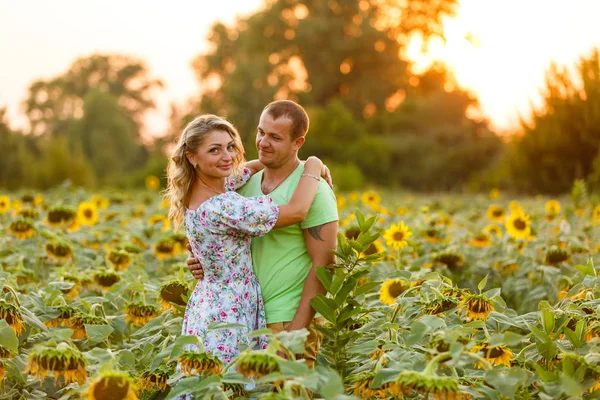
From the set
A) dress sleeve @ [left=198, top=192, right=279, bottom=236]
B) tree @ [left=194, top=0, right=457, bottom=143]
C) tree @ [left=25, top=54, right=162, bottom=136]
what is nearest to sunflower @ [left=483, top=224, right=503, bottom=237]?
dress sleeve @ [left=198, top=192, right=279, bottom=236]

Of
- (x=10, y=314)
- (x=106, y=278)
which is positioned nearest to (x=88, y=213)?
(x=106, y=278)

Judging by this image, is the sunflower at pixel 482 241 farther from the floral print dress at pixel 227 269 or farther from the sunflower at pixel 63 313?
the sunflower at pixel 63 313

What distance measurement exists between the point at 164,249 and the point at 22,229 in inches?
32.9

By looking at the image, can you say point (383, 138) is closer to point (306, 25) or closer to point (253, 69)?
point (253, 69)

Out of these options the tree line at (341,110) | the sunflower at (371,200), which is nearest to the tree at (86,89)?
the tree line at (341,110)

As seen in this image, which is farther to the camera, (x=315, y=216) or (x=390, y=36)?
(x=390, y=36)

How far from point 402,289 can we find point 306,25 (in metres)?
31.0

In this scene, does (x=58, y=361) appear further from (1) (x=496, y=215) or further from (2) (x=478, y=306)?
(1) (x=496, y=215)

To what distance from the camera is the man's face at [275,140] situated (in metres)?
2.57

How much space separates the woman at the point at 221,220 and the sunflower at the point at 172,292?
1.30ft

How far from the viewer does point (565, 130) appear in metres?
12.9

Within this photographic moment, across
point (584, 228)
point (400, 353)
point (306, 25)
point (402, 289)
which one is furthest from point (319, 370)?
point (306, 25)

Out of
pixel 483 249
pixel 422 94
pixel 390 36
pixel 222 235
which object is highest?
pixel 390 36

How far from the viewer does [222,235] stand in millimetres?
2555
